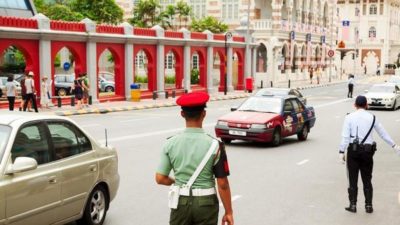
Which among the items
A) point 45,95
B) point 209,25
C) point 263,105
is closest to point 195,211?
point 263,105

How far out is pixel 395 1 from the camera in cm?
12588

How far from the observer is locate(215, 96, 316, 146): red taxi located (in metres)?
17.0

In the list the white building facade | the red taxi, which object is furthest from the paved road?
the white building facade

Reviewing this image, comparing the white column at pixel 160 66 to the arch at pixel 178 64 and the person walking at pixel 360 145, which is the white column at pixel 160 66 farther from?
the person walking at pixel 360 145

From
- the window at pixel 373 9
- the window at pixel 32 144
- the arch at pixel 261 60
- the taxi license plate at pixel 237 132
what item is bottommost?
the taxi license plate at pixel 237 132

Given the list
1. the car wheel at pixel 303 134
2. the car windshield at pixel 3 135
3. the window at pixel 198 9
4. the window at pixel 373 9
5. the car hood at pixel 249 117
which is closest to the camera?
the car windshield at pixel 3 135

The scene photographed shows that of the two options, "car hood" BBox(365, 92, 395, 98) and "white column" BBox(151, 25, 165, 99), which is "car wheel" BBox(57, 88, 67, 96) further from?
"car hood" BBox(365, 92, 395, 98)

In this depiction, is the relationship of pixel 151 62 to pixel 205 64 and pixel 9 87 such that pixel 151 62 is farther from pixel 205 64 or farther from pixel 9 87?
pixel 9 87

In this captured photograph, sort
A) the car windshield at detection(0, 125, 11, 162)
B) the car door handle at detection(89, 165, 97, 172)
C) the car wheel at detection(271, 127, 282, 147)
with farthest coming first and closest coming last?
the car wheel at detection(271, 127, 282, 147), the car door handle at detection(89, 165, 97, 172), the car windshield at detection(0, 125, 11, 162)

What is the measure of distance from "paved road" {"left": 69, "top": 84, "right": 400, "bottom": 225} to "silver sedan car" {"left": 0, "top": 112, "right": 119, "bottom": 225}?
0.95 m

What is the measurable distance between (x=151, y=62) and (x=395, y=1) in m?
98.3

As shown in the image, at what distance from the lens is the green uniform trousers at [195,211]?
478cm

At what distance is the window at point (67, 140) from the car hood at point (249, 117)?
31.7 feet

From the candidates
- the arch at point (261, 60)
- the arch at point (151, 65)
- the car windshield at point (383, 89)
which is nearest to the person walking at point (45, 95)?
the arch at point (151, 65)
